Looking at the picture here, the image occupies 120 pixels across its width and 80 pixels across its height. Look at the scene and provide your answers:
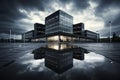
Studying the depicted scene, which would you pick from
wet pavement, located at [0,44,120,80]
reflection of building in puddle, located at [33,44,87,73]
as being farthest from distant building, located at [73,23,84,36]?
wet pavement, located at [0,44,120,80]

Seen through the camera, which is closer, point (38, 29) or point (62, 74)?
point (62, 74)

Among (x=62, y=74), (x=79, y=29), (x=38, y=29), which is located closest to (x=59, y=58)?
(x=62, y=74)

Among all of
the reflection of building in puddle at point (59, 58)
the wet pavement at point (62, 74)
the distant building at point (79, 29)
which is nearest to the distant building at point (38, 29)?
the distant building at point (79, 29)

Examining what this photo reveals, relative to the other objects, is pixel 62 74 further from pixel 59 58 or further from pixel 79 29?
pixel 79 29

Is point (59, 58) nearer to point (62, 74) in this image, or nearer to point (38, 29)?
point (62, 74)

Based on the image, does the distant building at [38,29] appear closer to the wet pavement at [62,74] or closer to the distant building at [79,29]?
the distant building at [79,29]

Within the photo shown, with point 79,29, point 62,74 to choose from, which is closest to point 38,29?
point 79,29

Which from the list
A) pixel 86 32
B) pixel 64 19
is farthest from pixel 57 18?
pixel 86 32

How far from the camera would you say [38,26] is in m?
103

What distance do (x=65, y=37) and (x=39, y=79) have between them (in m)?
62.0

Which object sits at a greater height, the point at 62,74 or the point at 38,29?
the point at 38,29

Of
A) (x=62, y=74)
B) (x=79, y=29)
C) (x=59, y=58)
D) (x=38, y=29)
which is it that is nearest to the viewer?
(x=62, y=74)

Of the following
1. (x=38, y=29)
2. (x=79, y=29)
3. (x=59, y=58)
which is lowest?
(x=59, y=58)

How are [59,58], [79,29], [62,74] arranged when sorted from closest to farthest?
[62,74]
[59,58]
[79,29]
